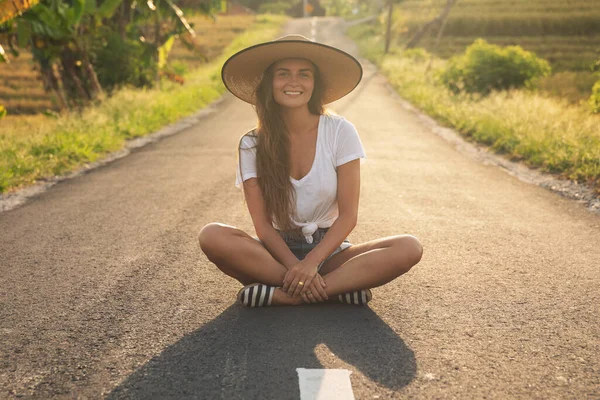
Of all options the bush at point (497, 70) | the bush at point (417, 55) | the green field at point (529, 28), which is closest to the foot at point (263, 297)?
the bush at point (497, 70)

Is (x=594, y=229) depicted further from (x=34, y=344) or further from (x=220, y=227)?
(x=34, y=344)

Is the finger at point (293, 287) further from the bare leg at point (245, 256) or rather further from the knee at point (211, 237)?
the knee at point (211, 237)

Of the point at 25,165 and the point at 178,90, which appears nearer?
the point at 25,165

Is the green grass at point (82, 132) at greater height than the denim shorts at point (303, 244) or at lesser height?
lesser

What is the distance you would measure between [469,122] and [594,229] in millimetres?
7493

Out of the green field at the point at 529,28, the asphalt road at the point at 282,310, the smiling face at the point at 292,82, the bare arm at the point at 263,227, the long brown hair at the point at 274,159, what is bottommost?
the green field at the point at 529,28

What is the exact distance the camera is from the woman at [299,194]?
12.8 ft

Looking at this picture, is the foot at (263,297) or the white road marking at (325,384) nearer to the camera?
the white road marking at (325,384)

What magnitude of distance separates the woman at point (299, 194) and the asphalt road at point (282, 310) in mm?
194

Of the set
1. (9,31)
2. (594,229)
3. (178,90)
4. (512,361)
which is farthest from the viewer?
(178,90)

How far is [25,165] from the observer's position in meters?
8.73

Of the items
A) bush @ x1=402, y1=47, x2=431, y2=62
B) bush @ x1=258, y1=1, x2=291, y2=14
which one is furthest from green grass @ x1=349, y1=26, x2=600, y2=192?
bush @ x1=258, y1=1, x2=291, y2=14

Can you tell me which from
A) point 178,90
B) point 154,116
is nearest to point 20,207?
point 154,116

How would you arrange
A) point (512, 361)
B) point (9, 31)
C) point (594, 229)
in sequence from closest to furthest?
point (512, 361) → point (594, 229) → point (9, 31)
